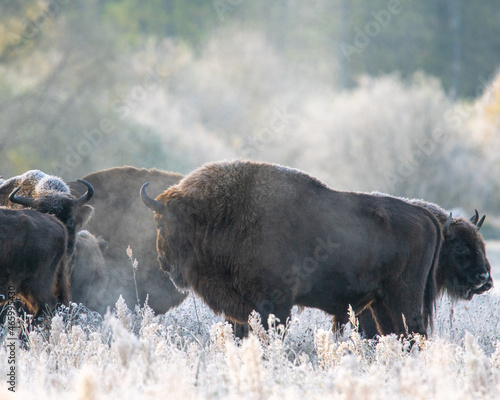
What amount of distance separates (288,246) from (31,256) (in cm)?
239

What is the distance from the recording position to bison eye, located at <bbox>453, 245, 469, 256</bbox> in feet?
24.0

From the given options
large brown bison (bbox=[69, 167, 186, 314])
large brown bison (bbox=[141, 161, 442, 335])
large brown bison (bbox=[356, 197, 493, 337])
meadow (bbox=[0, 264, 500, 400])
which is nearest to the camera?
meadow (bbox=[0, 264, 500, 400])

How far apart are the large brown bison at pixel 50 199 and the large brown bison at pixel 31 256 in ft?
1.76

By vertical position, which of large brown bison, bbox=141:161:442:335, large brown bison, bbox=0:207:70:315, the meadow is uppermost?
large brown bison, bbox=141:161:442:335

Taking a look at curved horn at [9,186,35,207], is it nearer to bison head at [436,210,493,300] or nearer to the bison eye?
bison head at [436,210,493,300]

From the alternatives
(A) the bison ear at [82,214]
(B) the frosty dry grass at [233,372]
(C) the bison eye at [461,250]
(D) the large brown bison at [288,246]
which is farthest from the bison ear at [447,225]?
(A) the bison ear at [82,214]

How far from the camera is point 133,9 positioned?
142 ft

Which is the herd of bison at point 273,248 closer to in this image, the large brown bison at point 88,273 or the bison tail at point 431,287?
the bison tail at point 431,287

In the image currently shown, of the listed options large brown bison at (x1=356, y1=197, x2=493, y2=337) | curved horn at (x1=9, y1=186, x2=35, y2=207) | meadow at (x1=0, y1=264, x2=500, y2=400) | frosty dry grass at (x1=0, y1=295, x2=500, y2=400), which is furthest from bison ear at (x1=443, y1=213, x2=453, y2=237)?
curved horn at (x1=9, y1=186, x2=35, y2=207)

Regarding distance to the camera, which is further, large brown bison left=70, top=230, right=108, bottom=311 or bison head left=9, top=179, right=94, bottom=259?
large brown bison left=70, top=230, right=108, bottom=311

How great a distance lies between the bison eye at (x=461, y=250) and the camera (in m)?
7.30

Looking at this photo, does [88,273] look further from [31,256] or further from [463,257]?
[463,257]

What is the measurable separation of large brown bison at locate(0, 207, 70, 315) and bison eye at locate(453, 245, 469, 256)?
13.2ft

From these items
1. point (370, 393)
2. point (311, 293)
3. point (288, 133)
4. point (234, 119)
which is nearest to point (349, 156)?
point (288, 133)
